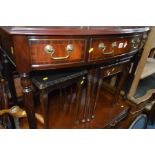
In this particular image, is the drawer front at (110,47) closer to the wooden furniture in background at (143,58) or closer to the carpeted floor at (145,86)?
the wooden furniture in background at (143,58)

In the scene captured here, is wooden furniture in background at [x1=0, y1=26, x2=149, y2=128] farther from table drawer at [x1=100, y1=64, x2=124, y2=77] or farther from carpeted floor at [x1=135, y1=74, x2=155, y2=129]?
carpeted floor at [x1=135, y1=74, x2=155, y2=129]

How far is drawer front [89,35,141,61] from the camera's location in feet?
1.98

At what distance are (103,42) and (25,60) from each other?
0.30 meters

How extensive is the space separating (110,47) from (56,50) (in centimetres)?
24

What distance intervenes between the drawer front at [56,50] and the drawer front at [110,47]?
51mm

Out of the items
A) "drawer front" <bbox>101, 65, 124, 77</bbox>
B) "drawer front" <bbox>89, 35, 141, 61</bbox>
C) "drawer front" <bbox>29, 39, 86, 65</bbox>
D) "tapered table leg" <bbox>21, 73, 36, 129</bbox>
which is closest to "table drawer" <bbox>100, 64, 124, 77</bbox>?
"drawer front" <bbox>101, 65, 124, 77</bbox>

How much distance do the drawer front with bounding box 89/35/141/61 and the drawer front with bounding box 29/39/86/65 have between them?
5 centimetres

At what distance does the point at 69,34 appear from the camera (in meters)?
0.51

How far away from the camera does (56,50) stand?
53 centimetres

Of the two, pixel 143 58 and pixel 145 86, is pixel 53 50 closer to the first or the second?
pixel 143 58

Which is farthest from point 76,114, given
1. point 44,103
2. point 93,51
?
point 93,51

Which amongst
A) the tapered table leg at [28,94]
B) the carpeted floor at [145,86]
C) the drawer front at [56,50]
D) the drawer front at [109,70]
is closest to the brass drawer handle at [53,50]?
the drawer front at [56,50]

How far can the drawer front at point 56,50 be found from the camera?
497 mm

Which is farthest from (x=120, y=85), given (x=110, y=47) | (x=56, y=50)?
(x=56, y=50)
